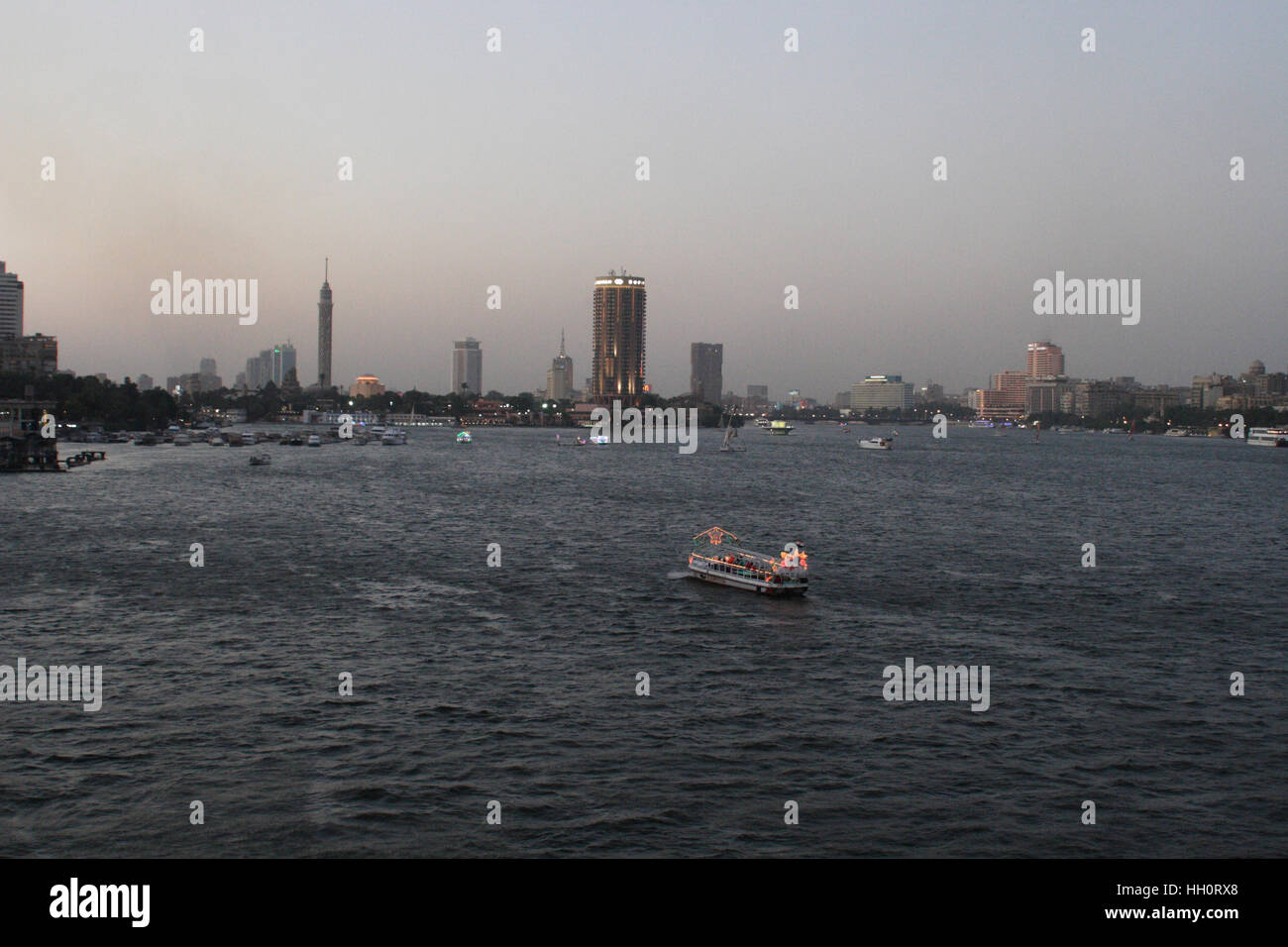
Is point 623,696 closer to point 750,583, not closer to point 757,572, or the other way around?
point 750,583

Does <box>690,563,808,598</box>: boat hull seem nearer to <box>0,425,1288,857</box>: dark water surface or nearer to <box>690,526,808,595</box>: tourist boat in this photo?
<box>690,526,808,595</box>: tourist boat

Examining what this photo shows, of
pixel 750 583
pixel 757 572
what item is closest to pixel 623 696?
pixel 750 583

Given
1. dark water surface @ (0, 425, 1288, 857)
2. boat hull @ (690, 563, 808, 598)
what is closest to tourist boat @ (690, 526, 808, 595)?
boat hull @ (690, 563, 808, 598)

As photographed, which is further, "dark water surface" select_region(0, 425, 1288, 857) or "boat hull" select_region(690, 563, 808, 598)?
"boat hull" select_region(690, 563, 808, 598)
